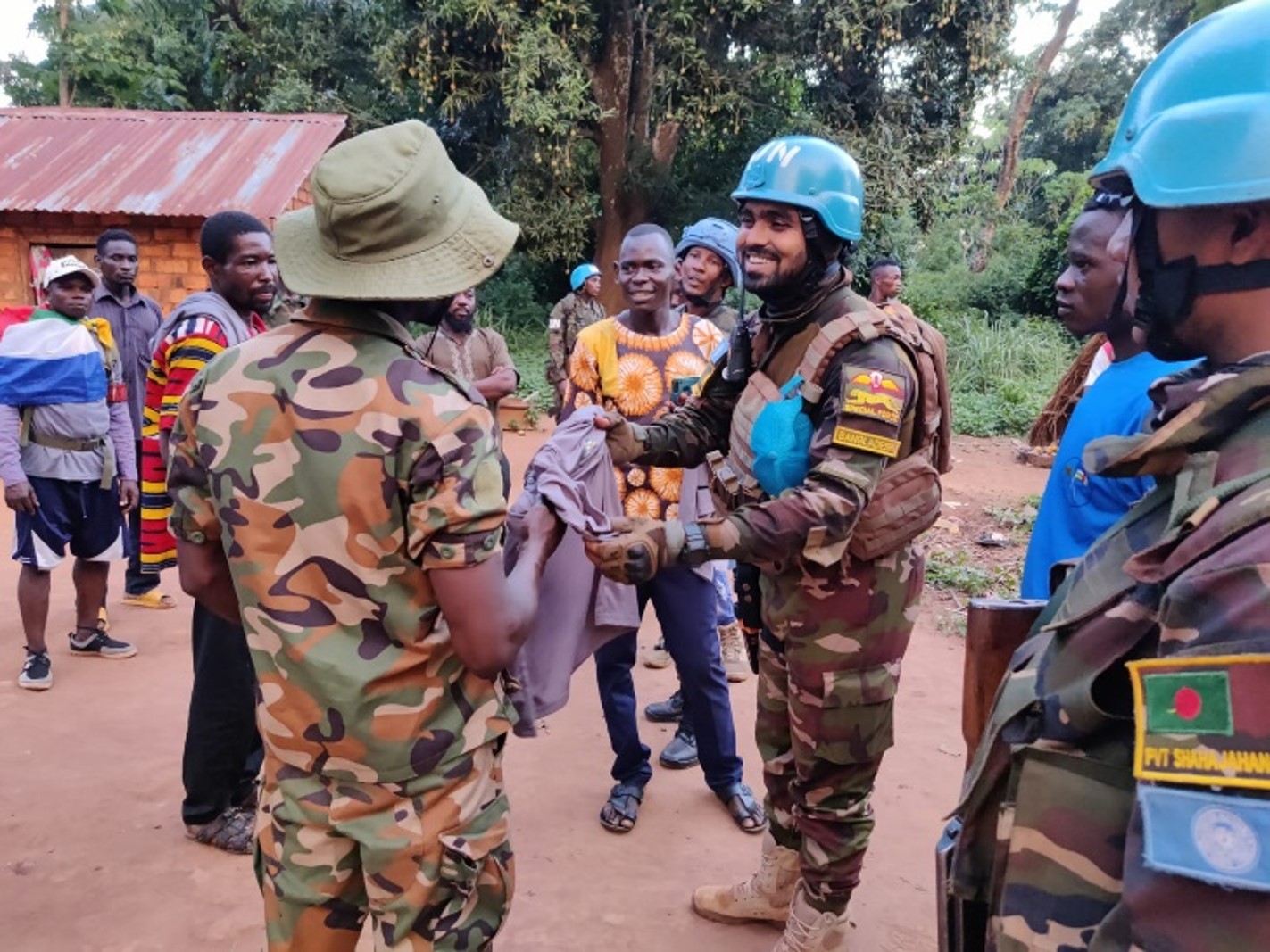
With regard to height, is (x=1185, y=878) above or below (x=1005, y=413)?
above

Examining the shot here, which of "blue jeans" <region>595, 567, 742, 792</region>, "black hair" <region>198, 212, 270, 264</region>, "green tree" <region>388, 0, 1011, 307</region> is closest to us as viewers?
"black hair" <region>198, 212, 270, 264</region>

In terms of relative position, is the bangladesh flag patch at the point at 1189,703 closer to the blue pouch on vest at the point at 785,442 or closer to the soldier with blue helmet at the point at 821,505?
the soldier with blue helmet at the point at 821,505

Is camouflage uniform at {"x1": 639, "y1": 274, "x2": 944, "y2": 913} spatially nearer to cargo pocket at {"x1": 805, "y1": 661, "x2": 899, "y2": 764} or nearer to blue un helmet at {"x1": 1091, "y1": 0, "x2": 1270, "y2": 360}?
cargo pocket at {"x1": 805, "y1": 661, "x2": 899, "y2": 764}

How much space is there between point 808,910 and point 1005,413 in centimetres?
1142

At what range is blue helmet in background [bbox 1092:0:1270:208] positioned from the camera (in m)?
0.97

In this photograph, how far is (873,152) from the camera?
13.0 m

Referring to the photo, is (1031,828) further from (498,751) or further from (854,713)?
(854,713)

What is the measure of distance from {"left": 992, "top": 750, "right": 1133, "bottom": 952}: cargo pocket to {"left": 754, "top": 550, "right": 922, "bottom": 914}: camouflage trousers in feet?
3.99

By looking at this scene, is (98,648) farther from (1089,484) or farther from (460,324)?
(1089,484)

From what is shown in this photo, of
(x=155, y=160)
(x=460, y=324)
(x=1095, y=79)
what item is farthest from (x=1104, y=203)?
(x=1095, y=79)

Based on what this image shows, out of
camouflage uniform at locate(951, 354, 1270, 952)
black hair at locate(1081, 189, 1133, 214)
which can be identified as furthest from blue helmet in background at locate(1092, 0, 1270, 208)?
black hair at locate(1081, 189, 1133, 214)

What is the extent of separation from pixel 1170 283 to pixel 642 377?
2.81 metres

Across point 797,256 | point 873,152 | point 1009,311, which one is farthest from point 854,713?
point 1009,311

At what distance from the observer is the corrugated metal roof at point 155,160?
29.9 ft
